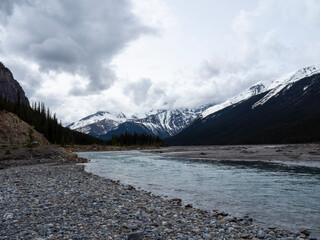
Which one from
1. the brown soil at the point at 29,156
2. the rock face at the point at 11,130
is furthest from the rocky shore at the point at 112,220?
the rock face at the point at 11,130

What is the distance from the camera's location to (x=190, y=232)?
8.98m

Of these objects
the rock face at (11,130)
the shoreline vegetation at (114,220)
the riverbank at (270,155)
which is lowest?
the riverbank at (270,155)

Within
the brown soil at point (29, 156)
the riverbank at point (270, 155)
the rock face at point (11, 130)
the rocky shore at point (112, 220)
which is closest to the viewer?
the rocky shore at point (112, 220)

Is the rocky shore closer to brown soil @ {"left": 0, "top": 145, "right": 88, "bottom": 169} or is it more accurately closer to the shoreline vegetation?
the shoreline vegetation

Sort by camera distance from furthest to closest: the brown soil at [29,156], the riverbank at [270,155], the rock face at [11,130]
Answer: the rock face at [11,130], the riverbank at [270,155], the brown soil at [29,156]

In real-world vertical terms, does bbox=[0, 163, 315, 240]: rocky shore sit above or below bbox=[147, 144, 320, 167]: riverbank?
above

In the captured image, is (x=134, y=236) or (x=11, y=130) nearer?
(x=134, y=236)

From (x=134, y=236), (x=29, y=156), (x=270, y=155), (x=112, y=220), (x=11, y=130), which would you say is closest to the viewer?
(x=134, y=236)

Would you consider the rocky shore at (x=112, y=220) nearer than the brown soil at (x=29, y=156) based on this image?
Yes

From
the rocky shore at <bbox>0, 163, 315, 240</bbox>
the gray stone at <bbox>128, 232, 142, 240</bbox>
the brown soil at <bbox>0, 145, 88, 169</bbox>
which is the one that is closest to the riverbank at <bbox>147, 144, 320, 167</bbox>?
the rocky shore at <bbox>0, 163, 315, 240</bbox>

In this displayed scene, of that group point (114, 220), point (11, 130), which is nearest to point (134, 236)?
point (114, 220)

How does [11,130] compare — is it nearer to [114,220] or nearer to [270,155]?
[270,155]

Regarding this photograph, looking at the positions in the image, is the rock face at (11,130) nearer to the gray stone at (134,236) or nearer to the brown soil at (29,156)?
the brown soil at (29,156)

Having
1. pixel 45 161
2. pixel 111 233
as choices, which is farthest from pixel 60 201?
pixel 45 161
